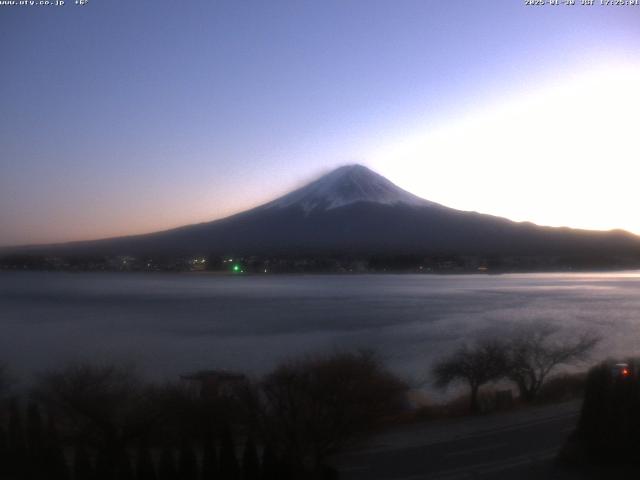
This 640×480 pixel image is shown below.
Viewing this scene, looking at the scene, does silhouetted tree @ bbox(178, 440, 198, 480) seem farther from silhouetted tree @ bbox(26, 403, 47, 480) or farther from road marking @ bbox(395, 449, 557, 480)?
road marking @ bbox(395, 449, 557, 480)

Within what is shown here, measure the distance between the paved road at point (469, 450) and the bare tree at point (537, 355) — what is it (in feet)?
5.72

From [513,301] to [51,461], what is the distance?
20892 millimetres

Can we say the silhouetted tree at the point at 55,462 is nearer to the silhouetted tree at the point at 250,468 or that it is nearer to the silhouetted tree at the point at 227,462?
the silhouetted tree at the point at 227,462

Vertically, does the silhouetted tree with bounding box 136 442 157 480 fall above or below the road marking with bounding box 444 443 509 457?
above

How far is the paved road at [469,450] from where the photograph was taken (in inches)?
203

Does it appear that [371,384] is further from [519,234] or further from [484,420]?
[519,234]

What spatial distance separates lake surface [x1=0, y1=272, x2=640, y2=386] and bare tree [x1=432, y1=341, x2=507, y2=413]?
2.11 feet

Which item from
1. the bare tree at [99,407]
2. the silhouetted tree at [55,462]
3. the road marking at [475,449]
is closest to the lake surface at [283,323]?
the bare tree at [99,407]

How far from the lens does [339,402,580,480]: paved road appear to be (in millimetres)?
5164

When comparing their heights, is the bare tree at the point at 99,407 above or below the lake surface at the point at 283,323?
above

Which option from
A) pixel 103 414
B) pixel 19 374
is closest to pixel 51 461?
pixel 103 414

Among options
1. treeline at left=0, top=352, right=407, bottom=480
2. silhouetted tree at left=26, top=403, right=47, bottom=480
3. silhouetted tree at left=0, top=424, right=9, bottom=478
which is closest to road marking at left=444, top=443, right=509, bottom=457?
treeline at left=0, top=352, right=407, bottom=480

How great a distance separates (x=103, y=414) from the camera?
5.30 metres

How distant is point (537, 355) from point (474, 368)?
1357 millimetres
